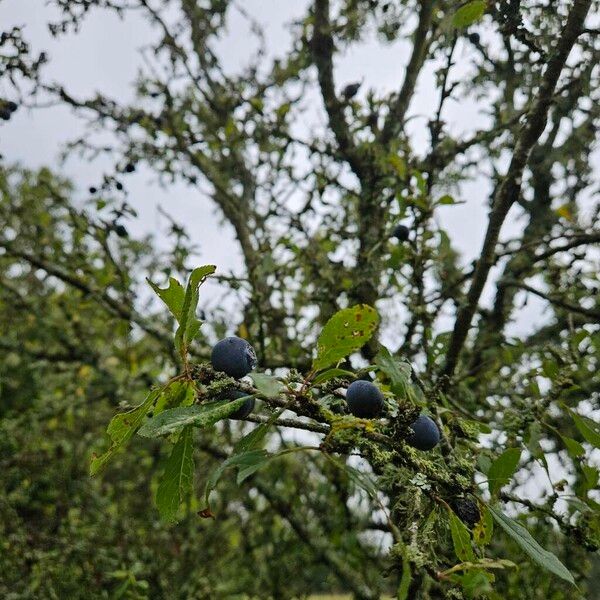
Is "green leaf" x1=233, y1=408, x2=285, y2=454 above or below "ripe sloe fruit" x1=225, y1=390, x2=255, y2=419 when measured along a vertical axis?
below

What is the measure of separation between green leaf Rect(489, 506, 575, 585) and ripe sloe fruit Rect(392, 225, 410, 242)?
158cm

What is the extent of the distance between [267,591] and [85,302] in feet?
8.14

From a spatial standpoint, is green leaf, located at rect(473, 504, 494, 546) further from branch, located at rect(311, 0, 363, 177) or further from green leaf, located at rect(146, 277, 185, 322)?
branch, located at rect(311, 0, 363, 177)

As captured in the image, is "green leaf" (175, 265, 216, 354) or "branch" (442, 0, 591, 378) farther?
"branch" (442, 0, 591, 378)

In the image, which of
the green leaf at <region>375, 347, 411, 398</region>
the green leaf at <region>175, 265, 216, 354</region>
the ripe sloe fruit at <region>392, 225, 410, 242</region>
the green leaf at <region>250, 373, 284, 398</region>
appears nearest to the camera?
the green leaf at <region>250, 373, 284, 398</region>

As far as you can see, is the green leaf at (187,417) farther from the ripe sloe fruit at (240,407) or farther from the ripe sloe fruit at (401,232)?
the ripe sloe fruit at (401,232)

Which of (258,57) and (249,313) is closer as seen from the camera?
(249,313)

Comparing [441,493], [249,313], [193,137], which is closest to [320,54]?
[193,137]

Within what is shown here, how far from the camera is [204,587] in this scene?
4.18m

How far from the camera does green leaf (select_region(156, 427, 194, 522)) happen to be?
1.04 metres

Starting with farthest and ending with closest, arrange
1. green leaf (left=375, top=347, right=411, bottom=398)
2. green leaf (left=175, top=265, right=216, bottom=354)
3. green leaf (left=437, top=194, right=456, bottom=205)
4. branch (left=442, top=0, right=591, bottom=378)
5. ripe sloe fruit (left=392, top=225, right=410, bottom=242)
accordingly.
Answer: ripe sloe fruit (left=392, top=225, right=410, bottom=242)
green leaf (left=437, top=194, right=456, bottom=205)
branch (left=442, top=0, right=591, bottom=378)
green leaf (left=375, top=347, right=411, bottom=398)
green leaf (left=175, top=265, right=216, bottom=354)

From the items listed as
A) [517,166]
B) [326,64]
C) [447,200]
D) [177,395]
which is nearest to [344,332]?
[177,395]

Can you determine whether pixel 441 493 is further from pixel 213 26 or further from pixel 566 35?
pixel 213 26

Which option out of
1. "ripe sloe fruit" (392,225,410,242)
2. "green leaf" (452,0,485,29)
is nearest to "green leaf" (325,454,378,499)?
"green leaf" (452,0,485,29)
